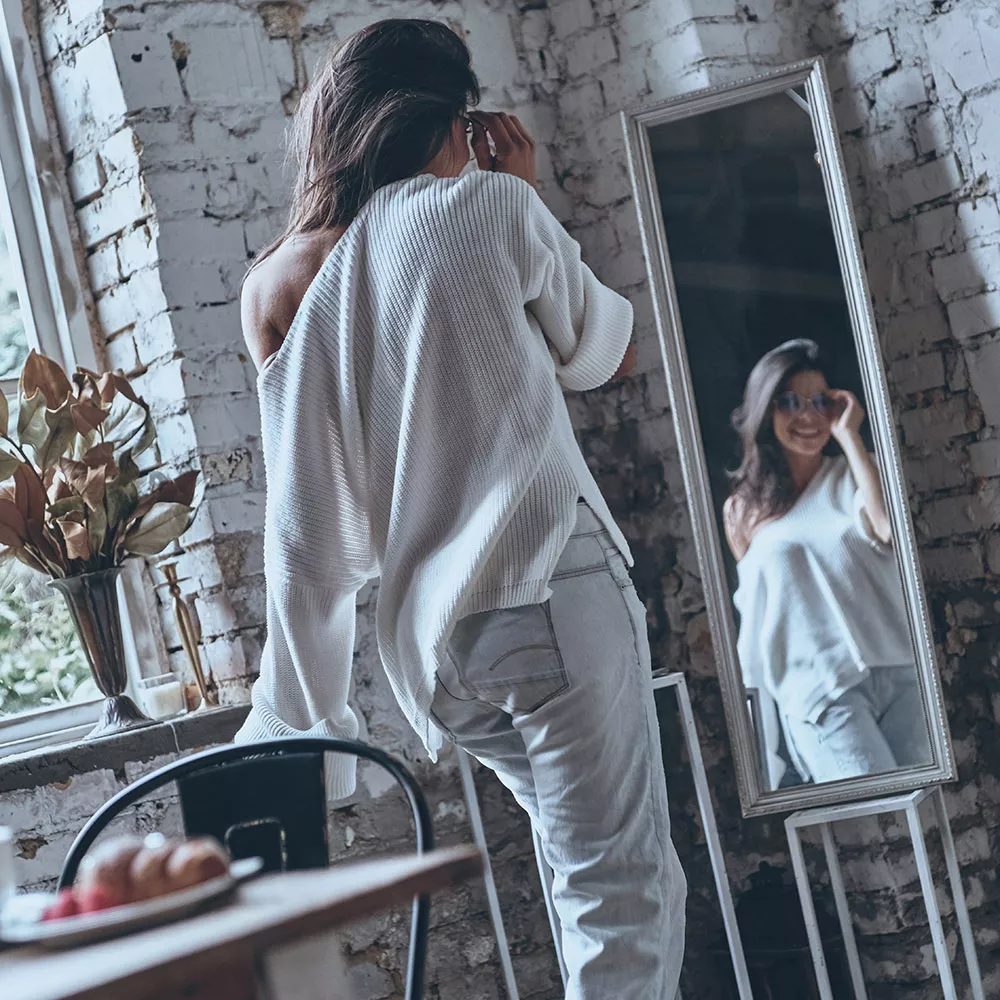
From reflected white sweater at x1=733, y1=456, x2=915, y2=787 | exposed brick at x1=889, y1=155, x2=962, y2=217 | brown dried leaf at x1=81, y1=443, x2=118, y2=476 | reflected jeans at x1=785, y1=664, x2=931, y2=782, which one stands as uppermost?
exposed brick at x1=889, y1=155, x2=962, y2=217

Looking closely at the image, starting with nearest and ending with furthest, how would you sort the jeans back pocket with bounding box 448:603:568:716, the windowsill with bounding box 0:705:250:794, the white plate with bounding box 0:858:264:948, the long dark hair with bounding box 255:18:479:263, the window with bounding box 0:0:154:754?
1. the white plate with bounding box 0:858:264:948
2. the jeans back pocket with bounding box 448:603:568:716
3. the long dark hair with bounding box 255:18:479:263
4. the windowsill with bounding box 0:705:250:794
5. the window with bounding box 0:0:154:754

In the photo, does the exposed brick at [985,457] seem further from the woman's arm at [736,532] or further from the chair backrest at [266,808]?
the chair backrest at [266,808]

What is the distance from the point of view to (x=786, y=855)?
280 centimetres

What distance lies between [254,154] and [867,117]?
1268 millimetres

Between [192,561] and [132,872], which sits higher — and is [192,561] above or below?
above

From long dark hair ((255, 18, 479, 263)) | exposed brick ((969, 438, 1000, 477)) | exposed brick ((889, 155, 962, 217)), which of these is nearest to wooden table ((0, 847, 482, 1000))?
long dark hair ((255, 18, 479, 263))

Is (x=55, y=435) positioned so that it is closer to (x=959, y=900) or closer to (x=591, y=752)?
(x=591, y=752)

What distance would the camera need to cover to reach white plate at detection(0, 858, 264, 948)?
898mm

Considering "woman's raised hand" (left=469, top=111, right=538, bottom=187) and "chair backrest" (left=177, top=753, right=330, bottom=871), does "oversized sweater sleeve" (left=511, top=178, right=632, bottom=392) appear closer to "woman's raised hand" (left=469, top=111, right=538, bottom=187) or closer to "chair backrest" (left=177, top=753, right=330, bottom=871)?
"woman's raised hand" (left=469, top=111, right=538, bottom=187)

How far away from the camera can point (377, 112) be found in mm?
1739

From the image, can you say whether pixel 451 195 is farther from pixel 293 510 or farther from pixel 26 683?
pixel 26 683

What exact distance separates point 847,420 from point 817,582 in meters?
0.32

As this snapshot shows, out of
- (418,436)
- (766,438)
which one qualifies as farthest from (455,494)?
(766,438)

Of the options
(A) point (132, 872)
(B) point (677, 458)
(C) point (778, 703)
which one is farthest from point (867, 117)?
(A) point (132, 872)
